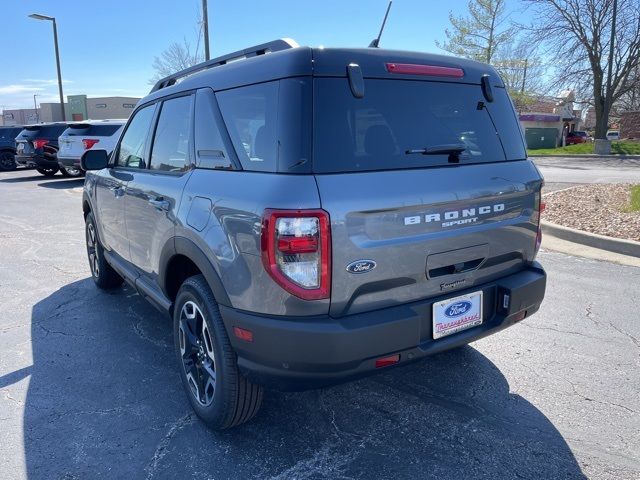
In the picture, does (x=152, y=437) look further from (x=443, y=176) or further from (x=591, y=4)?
(x=591, y=4)

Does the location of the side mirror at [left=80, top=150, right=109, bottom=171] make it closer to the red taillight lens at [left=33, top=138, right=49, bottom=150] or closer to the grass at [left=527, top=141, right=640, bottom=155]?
the red taillight lens at [left=33, top=138, right=49, bottom=150]

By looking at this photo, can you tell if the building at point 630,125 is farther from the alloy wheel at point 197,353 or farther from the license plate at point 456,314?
the alloy wheel at point 197,353

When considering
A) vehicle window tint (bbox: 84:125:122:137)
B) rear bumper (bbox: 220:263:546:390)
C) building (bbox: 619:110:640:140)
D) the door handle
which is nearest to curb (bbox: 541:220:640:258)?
rear bumper (bbox: 220:263:546:390)

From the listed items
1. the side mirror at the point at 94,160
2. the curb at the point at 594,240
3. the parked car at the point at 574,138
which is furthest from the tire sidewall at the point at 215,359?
the parked car at the point at 574,138

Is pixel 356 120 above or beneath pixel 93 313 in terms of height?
above

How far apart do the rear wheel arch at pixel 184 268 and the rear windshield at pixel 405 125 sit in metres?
0.81

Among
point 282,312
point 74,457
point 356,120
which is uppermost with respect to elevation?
point 356,120

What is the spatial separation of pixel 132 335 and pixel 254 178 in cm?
249

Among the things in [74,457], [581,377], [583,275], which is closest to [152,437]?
[74,457]

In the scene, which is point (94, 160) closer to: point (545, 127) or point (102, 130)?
point (102, 130)

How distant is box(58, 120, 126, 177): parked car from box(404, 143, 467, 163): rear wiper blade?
539 inches

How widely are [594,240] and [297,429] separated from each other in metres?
5.73

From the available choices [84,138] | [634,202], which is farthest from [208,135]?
[84,138]

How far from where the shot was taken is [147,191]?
345 centimetres
